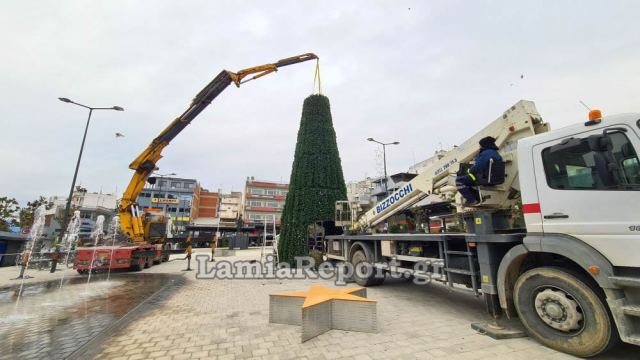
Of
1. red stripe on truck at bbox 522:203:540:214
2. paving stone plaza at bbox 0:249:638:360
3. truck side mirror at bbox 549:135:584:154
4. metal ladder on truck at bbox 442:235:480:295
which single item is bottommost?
paving stone plaza at bbox 0:249:638:360

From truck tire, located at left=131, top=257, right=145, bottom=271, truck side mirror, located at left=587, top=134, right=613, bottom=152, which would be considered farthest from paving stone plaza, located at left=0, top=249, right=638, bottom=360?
truck tire, located at left=131, top=257, right=145, bottom=271

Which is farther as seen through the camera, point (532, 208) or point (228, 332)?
point (228, 332)

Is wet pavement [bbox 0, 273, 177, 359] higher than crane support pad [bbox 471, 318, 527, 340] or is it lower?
lower

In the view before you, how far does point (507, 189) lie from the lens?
5219 mm

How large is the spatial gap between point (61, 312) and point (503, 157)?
413 inches

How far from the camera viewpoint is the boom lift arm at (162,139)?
1349 cm

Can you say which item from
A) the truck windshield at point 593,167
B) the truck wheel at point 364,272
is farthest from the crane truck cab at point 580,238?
the truck wheel at point 364,272

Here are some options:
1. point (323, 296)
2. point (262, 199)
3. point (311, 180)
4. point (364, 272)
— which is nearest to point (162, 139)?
point (311, 180)

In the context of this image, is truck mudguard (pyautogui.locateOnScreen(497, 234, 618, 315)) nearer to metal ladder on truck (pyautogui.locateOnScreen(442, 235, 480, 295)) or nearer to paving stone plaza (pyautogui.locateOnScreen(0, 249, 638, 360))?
metal ladder on truck (pyautogui.locateOnScreen(442, 235, 480, 295))

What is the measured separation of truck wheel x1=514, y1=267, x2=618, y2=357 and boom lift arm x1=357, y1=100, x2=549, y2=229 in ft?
4.97

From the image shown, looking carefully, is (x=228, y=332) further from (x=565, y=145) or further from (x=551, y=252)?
(x=565, y=145)

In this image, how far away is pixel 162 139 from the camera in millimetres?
14906

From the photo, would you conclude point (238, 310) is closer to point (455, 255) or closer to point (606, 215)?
point (455, 255)

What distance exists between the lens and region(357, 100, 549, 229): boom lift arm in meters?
5.14
